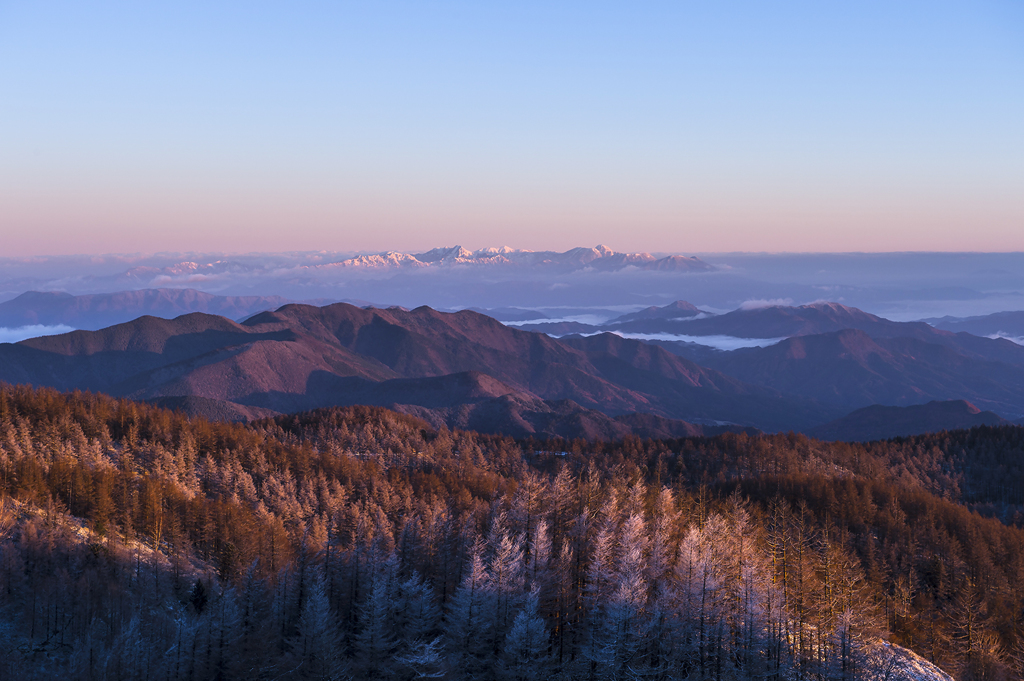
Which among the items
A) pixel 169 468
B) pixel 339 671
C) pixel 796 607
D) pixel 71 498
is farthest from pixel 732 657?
pixel 169 468

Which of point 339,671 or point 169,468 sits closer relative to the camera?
point 339,671

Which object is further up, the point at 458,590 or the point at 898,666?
the point at 458,590

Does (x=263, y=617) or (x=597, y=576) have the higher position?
(x=597, y=576)

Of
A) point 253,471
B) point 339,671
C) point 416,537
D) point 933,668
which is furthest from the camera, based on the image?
point 253,471

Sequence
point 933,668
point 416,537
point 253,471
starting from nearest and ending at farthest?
point 933,668
point 416,537
point 253,471

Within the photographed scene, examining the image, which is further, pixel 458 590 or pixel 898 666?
pixel 458 590

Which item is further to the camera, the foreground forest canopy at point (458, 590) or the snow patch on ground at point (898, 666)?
the foreground forest canopy at point (458, 590)

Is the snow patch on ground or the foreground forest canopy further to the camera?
the foreground forest canopy

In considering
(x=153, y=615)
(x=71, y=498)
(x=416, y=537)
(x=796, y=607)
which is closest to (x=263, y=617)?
(x=153, y=615)

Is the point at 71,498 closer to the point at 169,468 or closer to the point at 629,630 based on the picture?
the point at 169,468
